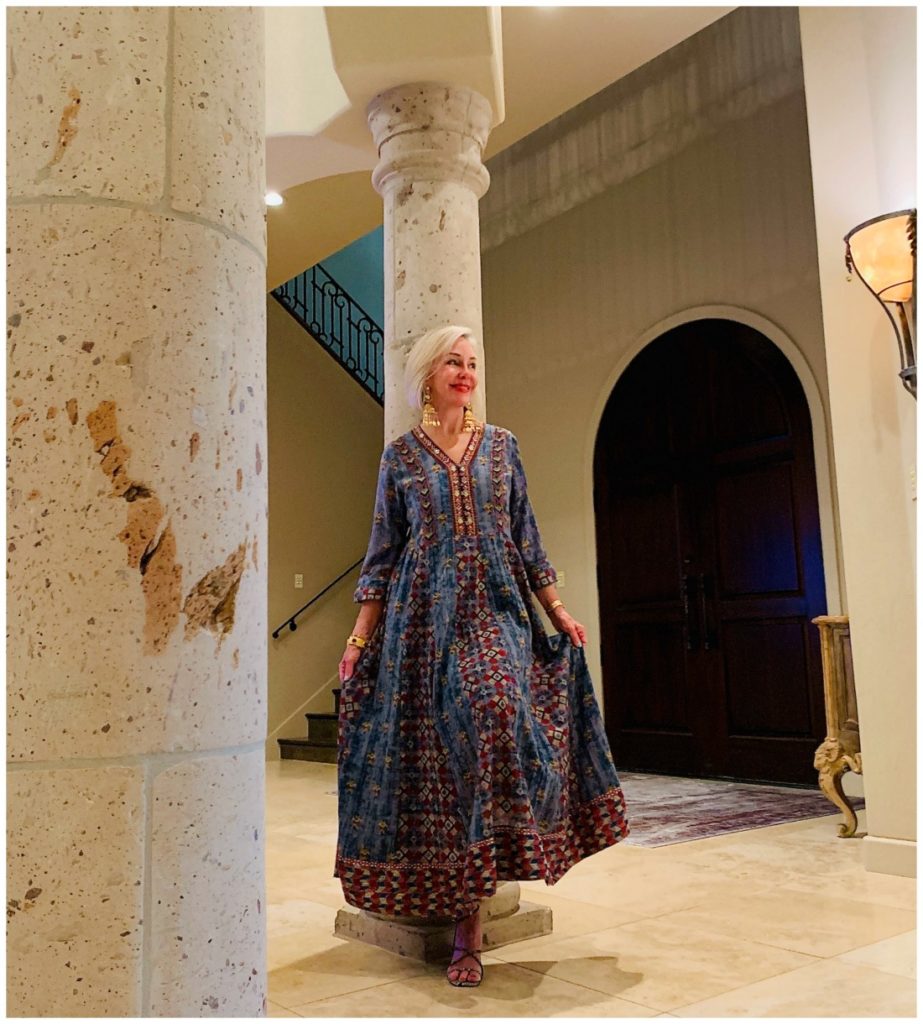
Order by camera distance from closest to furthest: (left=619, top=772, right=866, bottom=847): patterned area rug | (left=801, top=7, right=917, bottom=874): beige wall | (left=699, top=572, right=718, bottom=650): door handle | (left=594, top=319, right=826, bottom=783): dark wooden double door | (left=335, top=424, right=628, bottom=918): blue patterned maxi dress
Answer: (left=335, top=424, right=628, bottom=918): blue patterned maxi dress → (left=801, top=7, right=917, bottom=874): beige wall → (left=619, top=772, right=866, bottom=847): patterned area rug → (left=594, top=319, right=826, bottom=783): dark wooden double door → (left=699, top=572, right=718, bottom=650): door handle

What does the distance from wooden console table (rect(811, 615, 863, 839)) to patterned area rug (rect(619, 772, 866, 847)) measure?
41cm

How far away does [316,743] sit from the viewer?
25.2 ft

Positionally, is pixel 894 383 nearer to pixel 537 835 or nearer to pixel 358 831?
pixel 537 835

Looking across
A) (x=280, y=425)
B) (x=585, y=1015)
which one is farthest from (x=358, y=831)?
(x=280, y=425)

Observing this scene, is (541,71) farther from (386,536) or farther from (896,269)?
(386,536)

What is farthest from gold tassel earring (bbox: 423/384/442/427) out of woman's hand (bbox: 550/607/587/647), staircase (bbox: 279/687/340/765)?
staircase (bbox: 279/687/340/765)

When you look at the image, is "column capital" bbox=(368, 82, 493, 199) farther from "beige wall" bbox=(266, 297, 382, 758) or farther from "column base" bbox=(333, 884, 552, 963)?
"beige wall" bbox=(266, 297, 382, 758)

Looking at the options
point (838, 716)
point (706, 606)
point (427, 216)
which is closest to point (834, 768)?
point (838, 716)

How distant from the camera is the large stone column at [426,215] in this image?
9.19ft

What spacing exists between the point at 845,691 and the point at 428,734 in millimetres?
2500

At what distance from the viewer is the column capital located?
9.32 feet

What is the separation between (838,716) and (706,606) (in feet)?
6.71

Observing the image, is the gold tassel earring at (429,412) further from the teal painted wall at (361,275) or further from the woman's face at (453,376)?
the teal painted wall at (361,275)

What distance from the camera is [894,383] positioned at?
3.40 m
